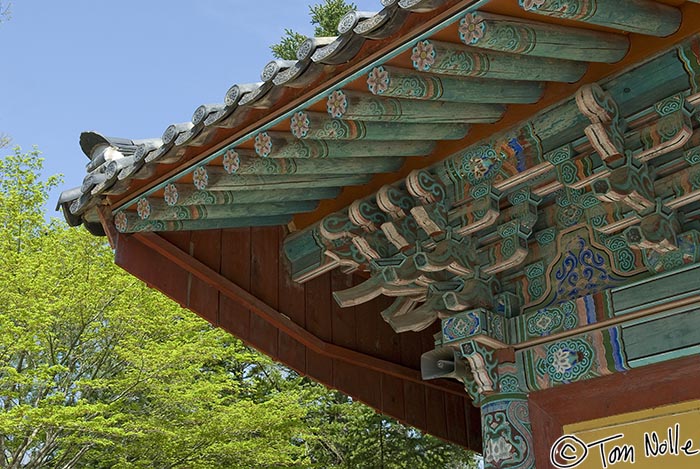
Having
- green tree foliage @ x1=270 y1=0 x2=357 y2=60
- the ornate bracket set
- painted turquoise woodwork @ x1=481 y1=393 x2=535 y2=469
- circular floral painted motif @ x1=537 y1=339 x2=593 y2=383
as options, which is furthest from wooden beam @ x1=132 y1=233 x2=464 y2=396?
green tree foliage @ x1=270 y1=0 x2=357 y2=60

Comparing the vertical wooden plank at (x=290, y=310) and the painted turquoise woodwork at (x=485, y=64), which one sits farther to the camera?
the vertical wooden plank at (x=290, y=310)

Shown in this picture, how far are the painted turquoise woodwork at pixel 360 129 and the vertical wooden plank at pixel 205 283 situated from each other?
4.09 feet

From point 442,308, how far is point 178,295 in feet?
3.95

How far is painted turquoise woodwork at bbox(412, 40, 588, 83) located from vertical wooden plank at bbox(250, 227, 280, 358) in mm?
1812

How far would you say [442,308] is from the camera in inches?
132

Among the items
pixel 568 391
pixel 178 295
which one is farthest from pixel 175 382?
pixel 568 391

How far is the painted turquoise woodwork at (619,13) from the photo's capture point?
1973 mm

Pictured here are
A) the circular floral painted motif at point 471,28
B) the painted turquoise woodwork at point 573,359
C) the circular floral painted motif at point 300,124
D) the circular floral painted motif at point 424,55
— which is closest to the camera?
the circular floral painted motif at point 471,28

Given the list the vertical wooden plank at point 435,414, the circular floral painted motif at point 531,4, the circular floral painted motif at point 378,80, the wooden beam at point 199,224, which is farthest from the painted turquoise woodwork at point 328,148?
the vertical wooden plank at point 435,414

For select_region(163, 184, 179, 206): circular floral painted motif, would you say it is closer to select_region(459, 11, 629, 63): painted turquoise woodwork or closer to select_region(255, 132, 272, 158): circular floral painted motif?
select_region(255, 132, 272, 158): circular floral painted motif

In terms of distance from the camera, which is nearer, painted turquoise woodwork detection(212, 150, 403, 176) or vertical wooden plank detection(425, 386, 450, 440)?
painted turquoise woodwork detection(212, 150, 403, 176)

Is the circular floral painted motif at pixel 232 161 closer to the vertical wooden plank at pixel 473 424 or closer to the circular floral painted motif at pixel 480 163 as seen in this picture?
the circular floral painted motif at pixel 480 163

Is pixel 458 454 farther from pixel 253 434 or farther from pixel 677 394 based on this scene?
pixel 677 394
